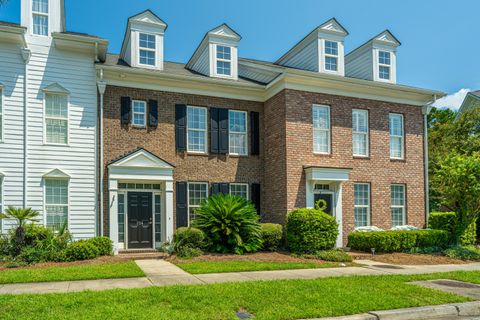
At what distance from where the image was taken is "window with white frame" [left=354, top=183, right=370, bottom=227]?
667 inches

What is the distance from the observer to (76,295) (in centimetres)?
748

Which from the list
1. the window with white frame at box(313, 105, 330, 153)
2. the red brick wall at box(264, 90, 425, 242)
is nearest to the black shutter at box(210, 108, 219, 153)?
the red brick wall at box(264, 90, 425, 242)

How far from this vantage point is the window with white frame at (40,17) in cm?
1425

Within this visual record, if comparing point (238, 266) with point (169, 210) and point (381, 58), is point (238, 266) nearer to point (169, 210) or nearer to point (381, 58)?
point (169, 210)

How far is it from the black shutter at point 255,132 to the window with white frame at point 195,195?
246 centimetres

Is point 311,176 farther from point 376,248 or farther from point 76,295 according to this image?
point 76,295

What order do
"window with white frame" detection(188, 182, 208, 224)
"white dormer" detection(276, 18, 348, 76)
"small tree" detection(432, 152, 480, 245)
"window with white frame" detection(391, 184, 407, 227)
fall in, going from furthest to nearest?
"window with white frame" detection(391, 184, 407, 227) → "white dormer" detection(276, 18, 348, 76) → "window with white frame" detection(188, 182, 208, 224) → "small tree" detection(432, 152, 480, 245)

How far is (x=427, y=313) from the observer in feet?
23.7

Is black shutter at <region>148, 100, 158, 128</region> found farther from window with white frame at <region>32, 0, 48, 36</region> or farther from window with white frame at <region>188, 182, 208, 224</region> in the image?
window with white frame at <region>32, 0, 48, 36</region>

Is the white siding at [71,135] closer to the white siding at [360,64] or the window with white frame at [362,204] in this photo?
the window with white frame at [362,204]

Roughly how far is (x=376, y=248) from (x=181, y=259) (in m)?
6.87

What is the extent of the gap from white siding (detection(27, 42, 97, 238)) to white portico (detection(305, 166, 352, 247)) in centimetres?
766

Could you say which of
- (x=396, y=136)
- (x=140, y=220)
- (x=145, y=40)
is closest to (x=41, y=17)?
(x=145, y=40)

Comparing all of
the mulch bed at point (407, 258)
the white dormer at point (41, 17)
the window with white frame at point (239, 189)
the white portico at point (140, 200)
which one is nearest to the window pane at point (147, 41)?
the white dormer at point (41, 17)
